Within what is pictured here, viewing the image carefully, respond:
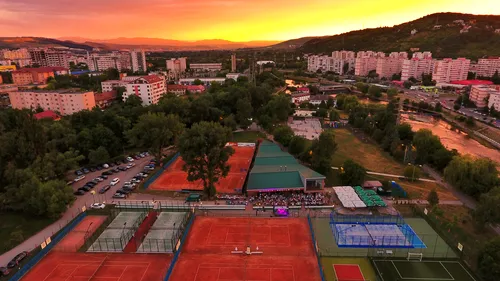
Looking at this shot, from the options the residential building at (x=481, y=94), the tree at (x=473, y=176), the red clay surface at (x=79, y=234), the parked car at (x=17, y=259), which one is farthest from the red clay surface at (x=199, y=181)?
the residential building at (x=481, y=94)

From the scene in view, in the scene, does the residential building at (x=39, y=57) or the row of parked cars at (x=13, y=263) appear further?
the residential building at (x=39, y=57)

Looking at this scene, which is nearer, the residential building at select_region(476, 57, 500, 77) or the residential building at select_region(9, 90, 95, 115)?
the residential building at select_region(9, 90, 95, 115)

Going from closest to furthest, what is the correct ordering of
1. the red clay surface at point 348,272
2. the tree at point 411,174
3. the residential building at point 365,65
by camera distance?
the red clay surface at point 348,272, the tree at point 411,174, the residential building at point 365,65

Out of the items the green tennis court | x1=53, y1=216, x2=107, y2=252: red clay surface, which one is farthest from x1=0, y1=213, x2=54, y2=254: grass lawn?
the green tennis court

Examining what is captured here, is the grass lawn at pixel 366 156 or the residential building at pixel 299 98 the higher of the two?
the residential building at pixel 299 98

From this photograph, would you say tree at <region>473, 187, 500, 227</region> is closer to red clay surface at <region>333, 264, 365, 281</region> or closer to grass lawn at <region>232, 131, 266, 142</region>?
red clay surface at <region>333, 264, 365, 281</region>

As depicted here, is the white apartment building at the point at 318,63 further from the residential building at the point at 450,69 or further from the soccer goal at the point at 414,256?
the soccer goal at the point at 414,256
